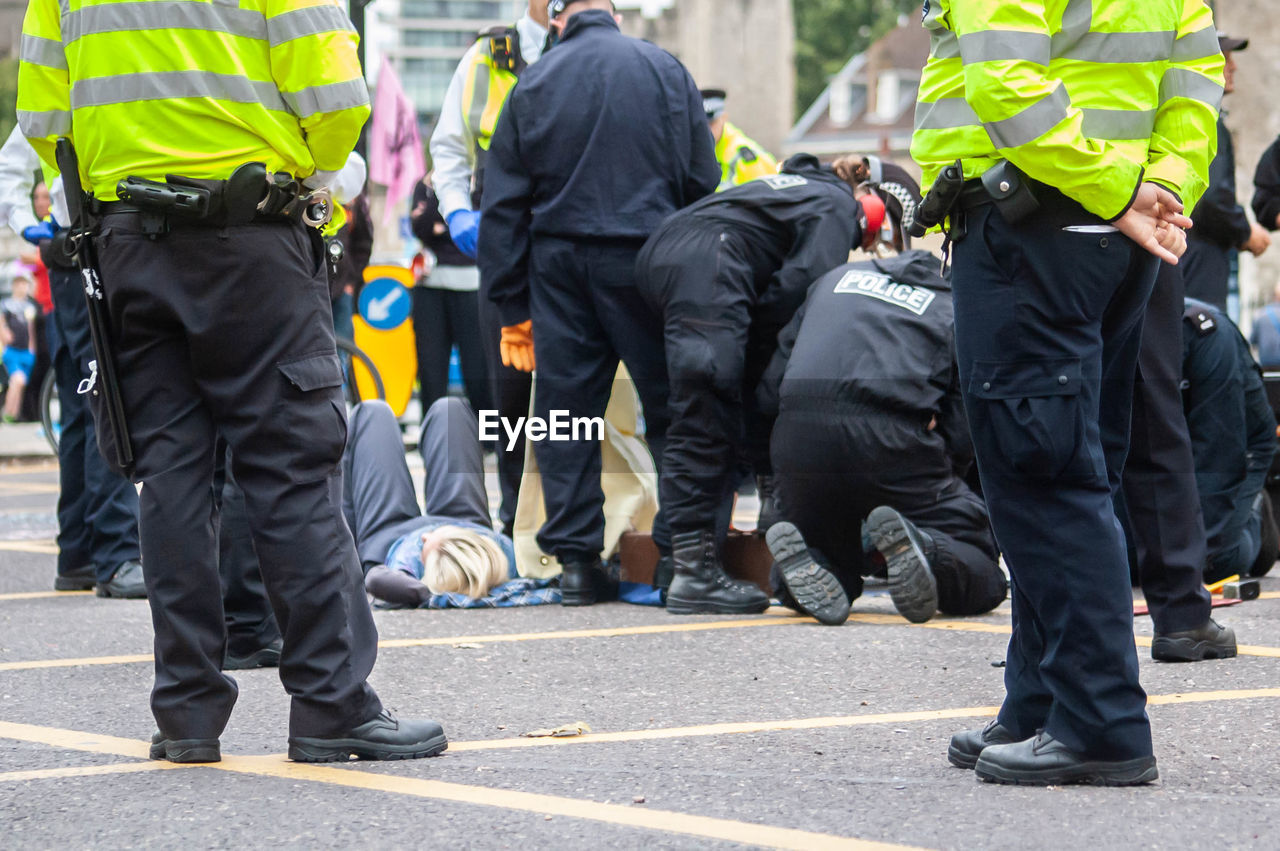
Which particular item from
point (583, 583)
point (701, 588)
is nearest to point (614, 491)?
point (583, 583)

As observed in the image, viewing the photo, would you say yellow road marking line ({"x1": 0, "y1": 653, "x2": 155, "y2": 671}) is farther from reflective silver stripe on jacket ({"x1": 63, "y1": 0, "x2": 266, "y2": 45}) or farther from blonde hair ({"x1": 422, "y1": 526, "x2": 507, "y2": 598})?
reflective silver stripe on jacket ({"x1": 63, "y1": 0, "x2": 266, "y2": 45})

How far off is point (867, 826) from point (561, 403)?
3.57 metres

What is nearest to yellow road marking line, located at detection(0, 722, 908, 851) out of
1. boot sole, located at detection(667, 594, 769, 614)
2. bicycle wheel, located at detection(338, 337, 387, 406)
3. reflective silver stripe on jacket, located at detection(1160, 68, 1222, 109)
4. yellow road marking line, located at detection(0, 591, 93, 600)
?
reflective silver stripe on jacket, located at detection(1160, 68, 1222, 109)

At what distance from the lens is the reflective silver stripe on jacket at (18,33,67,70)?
402 cm

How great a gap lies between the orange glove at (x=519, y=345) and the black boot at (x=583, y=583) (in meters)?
0.77

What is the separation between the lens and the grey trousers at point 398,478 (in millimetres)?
7039

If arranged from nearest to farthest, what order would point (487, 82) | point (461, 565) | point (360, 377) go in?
point (461, 565) < point (487, 82) < point (360, 377)

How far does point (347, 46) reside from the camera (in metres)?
3.95

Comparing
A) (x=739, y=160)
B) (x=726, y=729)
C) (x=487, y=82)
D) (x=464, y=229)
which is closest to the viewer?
(x=726, y=729)

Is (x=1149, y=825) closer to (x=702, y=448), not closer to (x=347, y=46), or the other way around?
(x=347, y=46)

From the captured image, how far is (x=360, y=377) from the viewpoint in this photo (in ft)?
34.1

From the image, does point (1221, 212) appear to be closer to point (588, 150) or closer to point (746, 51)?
point (588, 150)

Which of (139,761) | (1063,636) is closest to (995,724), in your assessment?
(1063,636)

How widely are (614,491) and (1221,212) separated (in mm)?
2933
